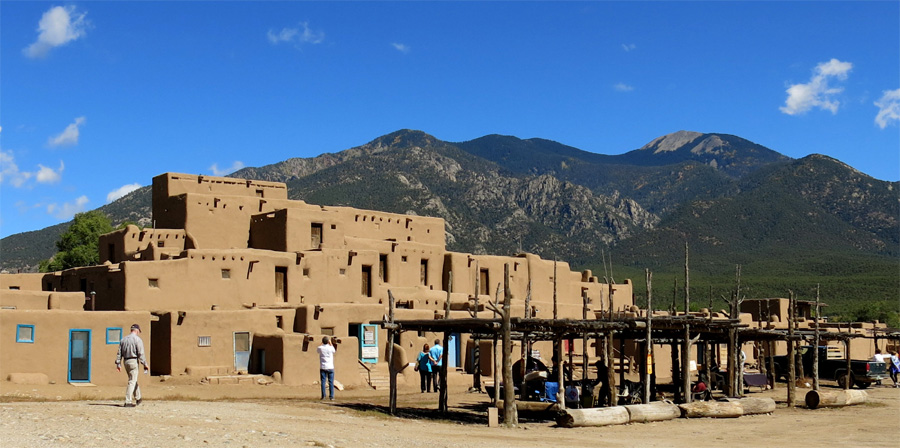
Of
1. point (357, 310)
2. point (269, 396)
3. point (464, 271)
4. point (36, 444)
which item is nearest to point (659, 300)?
point (464, 271)

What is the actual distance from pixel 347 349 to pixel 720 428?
454 inches

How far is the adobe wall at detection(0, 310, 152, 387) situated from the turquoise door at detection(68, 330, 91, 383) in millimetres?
95

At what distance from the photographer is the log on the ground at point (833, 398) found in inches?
1045

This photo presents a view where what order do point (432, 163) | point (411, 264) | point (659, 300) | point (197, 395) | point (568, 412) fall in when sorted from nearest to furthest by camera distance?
point (568, 412), point (197, 395), point (411, 264), point (659, 300), point (432, 163)

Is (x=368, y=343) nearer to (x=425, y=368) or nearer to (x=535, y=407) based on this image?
(x=425, y=368)

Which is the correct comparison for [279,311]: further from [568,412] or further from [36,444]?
[36,444]

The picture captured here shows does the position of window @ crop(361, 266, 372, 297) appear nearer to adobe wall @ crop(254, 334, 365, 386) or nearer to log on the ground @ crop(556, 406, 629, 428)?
adobe wall @ crop(254, 334, 365, 386)

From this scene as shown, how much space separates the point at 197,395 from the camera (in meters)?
24.2

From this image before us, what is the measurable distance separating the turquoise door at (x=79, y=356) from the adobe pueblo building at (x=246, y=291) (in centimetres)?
3

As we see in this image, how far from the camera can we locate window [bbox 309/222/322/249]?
36.8 metres

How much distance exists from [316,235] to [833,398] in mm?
19045

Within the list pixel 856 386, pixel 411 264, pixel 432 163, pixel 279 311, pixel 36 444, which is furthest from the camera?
pixel 432 163

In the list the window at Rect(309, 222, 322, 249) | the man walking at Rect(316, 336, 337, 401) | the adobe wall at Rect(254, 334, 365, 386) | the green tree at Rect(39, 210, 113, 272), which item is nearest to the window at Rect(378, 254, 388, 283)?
the window at Rect(309, 222, 322, 249)

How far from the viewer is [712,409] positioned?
23062mm
